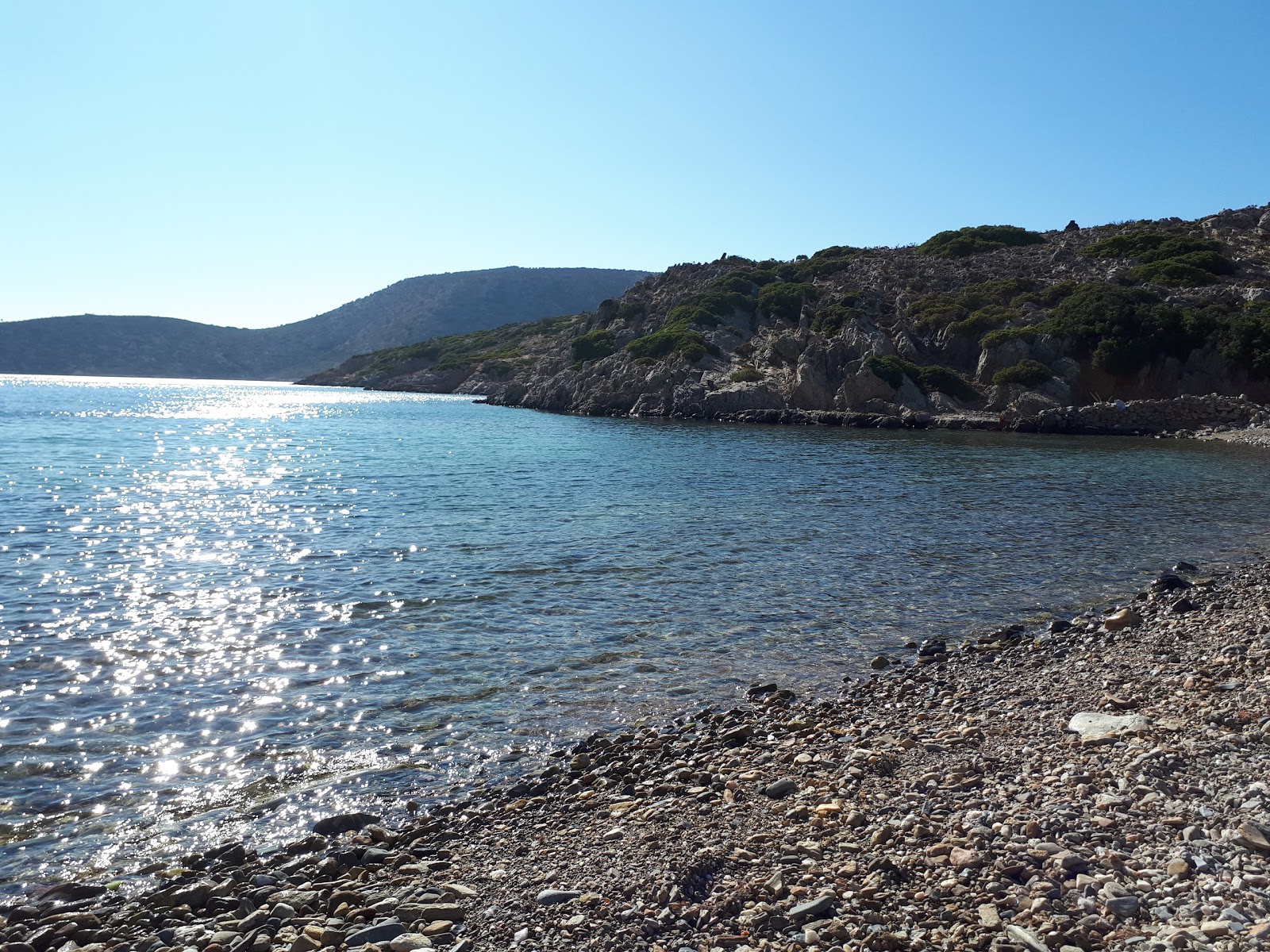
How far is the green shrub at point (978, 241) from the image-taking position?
88.8 metres

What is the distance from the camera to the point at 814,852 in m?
6.04

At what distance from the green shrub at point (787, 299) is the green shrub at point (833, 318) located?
312 inches

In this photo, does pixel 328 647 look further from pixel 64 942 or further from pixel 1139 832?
pixel 1139 832

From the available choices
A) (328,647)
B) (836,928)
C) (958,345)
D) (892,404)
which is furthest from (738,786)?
(958,345)

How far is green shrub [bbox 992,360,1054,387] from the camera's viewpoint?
192 feet

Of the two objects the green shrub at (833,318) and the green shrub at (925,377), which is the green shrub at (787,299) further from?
the green shrub at (925,377)

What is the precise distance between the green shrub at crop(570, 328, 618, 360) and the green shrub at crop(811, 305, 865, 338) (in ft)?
84.1

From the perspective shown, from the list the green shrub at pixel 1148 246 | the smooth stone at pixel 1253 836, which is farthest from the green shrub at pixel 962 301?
the smooth stone at pixel 1253 836

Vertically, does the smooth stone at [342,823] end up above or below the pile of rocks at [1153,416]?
below

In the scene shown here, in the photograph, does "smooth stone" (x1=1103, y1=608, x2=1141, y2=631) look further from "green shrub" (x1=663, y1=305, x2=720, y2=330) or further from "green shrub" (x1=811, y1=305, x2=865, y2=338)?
"green shrub" (x1=663, y1=305, x2=720, y2=330)

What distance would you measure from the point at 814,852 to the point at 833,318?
68655mm

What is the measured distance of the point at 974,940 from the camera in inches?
189

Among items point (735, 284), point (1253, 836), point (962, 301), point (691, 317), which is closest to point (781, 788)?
point (1253, 836)

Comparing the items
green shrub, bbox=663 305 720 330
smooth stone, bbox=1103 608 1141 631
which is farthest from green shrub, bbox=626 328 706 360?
smooth stone, bbox=1103 608 1141 631
